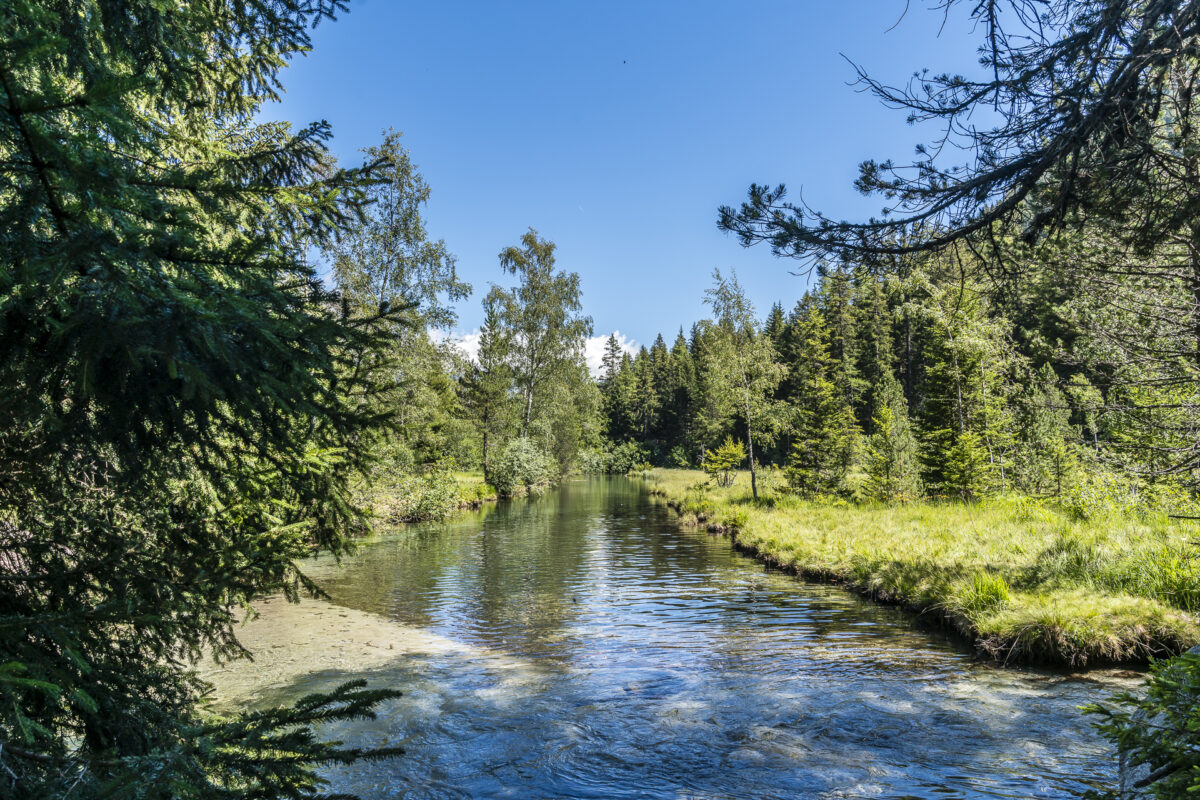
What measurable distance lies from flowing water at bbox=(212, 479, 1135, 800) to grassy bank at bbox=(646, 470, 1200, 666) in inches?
24.9

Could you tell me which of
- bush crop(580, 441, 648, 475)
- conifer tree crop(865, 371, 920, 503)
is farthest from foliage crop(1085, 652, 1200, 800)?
bush crop(580, 441, 648, 475)

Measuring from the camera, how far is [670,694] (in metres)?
7.58

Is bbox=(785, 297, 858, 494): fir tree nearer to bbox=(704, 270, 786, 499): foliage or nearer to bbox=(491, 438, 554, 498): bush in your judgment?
bbox=(704, 270, 786, 499): foliage

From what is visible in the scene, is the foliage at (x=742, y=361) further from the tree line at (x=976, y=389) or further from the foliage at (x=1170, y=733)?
the foliage at (x=1170, y=733)

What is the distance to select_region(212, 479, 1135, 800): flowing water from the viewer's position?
217 inches

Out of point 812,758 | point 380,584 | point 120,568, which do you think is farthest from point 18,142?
point 380,584

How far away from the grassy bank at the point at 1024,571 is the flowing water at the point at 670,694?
632 millimetres

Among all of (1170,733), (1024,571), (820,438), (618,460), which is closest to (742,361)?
(820,438)

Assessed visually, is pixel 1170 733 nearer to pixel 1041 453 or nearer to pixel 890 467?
pixel 1041 453

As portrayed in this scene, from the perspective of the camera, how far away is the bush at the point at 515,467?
1366 inches

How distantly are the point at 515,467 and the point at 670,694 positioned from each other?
27.8m

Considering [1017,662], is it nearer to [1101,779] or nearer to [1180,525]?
[1101,779]

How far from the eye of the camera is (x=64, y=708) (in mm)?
2613

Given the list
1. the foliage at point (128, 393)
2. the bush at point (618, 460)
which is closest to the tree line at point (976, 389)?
the foliage at point (128, 393)
